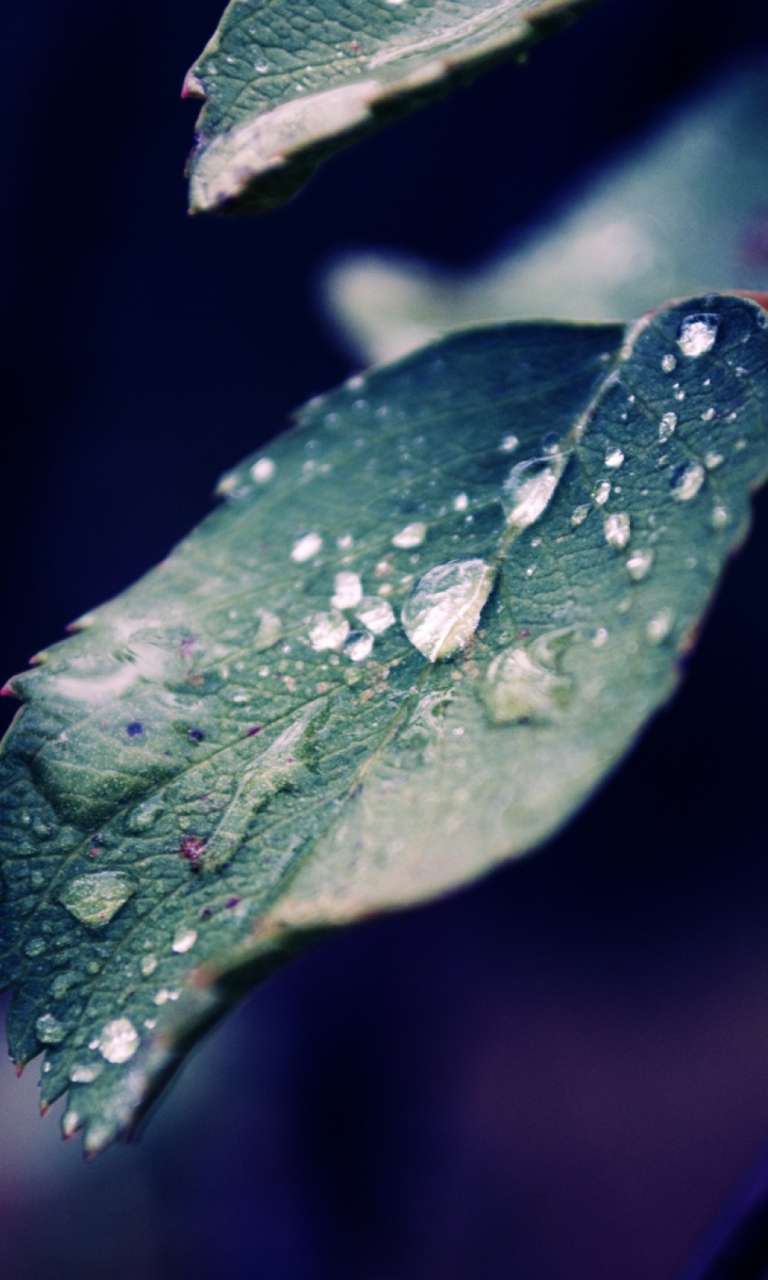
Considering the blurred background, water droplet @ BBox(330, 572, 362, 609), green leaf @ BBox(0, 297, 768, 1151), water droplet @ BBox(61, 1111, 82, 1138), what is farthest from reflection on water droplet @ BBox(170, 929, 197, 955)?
the blurred background

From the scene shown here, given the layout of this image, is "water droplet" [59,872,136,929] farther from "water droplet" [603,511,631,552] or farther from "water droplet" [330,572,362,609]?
"water droplet" [603,511,631,552]

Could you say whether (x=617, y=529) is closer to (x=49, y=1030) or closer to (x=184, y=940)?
(x=184, y=940)

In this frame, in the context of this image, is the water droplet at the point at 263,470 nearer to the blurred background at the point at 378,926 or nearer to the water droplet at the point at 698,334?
the water droplet at the point at 698,334

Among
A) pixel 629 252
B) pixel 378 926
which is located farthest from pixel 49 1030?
pixel 378 926

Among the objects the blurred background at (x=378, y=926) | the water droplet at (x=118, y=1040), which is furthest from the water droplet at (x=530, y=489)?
the blurred background at (x=378, y=926)

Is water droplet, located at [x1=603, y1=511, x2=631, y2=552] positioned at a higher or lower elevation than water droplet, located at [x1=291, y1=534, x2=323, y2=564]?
lower

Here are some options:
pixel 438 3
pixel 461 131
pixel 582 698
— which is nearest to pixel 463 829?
pixel 582 698
